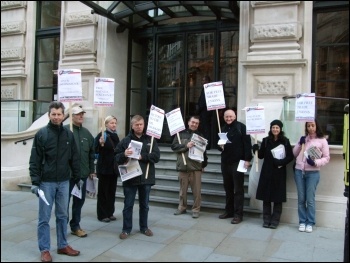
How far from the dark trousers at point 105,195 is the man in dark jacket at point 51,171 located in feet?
5.60

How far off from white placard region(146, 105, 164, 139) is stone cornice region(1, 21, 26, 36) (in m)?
→ 7.81

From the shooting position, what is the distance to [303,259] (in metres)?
4.75

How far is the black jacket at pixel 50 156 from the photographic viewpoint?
4457 mm

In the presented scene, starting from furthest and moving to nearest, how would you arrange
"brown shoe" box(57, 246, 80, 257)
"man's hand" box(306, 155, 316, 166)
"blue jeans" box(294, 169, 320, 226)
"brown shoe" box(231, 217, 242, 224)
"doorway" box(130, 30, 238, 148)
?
"doorway" box(130, 30, 238, 148) → "brown shoe" box(231, 217, 242, 224) → "blue jeans" box(294, 169, 320, 226) → "man's hand" box(306, 155, 316, 166) → "brown shoe" box(57, 246, 80, 257)

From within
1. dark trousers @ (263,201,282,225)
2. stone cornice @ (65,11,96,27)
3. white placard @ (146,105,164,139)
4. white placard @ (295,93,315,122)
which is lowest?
dark trousers @ (263,201,282,225)

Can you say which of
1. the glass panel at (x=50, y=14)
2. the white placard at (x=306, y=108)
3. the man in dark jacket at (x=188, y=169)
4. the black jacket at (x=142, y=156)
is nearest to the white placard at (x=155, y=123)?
the black jacket at (x=142, y=156)

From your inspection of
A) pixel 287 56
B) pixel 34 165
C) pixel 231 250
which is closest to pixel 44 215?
pixel 34 165

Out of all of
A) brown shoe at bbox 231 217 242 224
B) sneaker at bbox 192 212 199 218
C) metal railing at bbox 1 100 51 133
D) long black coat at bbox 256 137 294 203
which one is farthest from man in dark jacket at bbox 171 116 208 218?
metal railing at bbox 1 100 51 133

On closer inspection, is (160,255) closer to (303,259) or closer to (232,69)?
(303,259)

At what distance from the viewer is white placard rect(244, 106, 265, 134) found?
6445mm

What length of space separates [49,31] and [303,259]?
10.00 metres

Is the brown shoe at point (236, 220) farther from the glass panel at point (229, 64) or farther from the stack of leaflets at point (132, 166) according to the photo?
the glass panel at point (229, 64)

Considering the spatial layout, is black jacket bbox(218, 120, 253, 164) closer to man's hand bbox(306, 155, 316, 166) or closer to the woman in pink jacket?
the woman in pink jacket

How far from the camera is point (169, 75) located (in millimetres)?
10914
